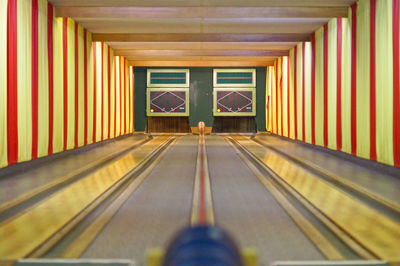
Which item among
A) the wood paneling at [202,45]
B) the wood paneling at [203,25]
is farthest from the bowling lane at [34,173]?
the wood paneling at [202,45]

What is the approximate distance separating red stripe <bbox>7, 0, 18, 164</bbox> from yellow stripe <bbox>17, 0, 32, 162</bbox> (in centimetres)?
13

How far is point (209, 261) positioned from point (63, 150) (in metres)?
7.68

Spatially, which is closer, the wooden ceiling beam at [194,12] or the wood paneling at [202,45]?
the wooden ceiling beam at [194,12]

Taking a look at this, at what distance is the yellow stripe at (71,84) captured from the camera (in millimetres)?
8664

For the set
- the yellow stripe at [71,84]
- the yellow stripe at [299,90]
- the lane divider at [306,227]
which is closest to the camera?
the lane divider at [306,227]

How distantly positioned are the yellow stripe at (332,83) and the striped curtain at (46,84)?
520 cm

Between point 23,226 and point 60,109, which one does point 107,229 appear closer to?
point 23,226

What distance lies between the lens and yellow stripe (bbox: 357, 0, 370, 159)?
663 centimetres

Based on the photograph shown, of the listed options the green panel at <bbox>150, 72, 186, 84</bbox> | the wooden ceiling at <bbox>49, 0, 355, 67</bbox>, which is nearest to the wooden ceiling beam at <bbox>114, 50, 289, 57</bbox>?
the wooden ceiling at <bbox>49, 0, 355, 67</bbox>

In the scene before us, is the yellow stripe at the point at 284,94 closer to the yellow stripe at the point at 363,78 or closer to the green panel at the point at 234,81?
the green panel at the point at 234,81

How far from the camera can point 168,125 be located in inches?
672

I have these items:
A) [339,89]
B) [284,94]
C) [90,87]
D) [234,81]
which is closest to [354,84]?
[339,89]

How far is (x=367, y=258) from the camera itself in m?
2.52

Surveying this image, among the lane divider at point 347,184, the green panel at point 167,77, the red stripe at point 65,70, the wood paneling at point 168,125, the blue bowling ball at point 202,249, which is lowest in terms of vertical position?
the lane divider at point 347,184
